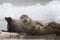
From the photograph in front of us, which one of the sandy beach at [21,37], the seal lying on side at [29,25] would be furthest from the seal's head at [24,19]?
the sandy beach at [21,37]

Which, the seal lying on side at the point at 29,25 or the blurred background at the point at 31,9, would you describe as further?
the blurred background at the point at 31,9

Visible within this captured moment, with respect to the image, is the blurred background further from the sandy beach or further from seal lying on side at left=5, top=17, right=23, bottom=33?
the sandy beach

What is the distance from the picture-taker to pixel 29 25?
1.44 m

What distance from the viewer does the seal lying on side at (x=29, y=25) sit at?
1427mm

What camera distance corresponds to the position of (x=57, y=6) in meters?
1.58

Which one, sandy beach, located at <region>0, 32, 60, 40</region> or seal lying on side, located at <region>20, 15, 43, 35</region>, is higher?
seal lying on side, located at <region>20, 15, 43, 35</region>

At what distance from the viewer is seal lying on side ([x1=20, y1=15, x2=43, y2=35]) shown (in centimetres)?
143

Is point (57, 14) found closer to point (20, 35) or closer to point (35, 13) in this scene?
point (35, 13)

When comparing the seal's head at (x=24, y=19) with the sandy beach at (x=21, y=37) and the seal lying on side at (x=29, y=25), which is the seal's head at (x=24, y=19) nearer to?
the seal lying on side at (x=29, y=25)

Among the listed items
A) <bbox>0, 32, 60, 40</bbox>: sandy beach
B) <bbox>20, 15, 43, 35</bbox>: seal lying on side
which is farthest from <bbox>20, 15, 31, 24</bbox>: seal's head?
<bbox>0, 32, 60, 40</bbox>: sandy beach

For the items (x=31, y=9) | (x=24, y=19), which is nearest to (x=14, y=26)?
(x=24, y=19)

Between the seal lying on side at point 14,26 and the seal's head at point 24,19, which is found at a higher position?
the seal's head at point 24,19

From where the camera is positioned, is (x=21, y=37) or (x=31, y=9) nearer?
(x=21, y=37)

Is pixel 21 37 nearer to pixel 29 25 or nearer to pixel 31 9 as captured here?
pixel 29 25
